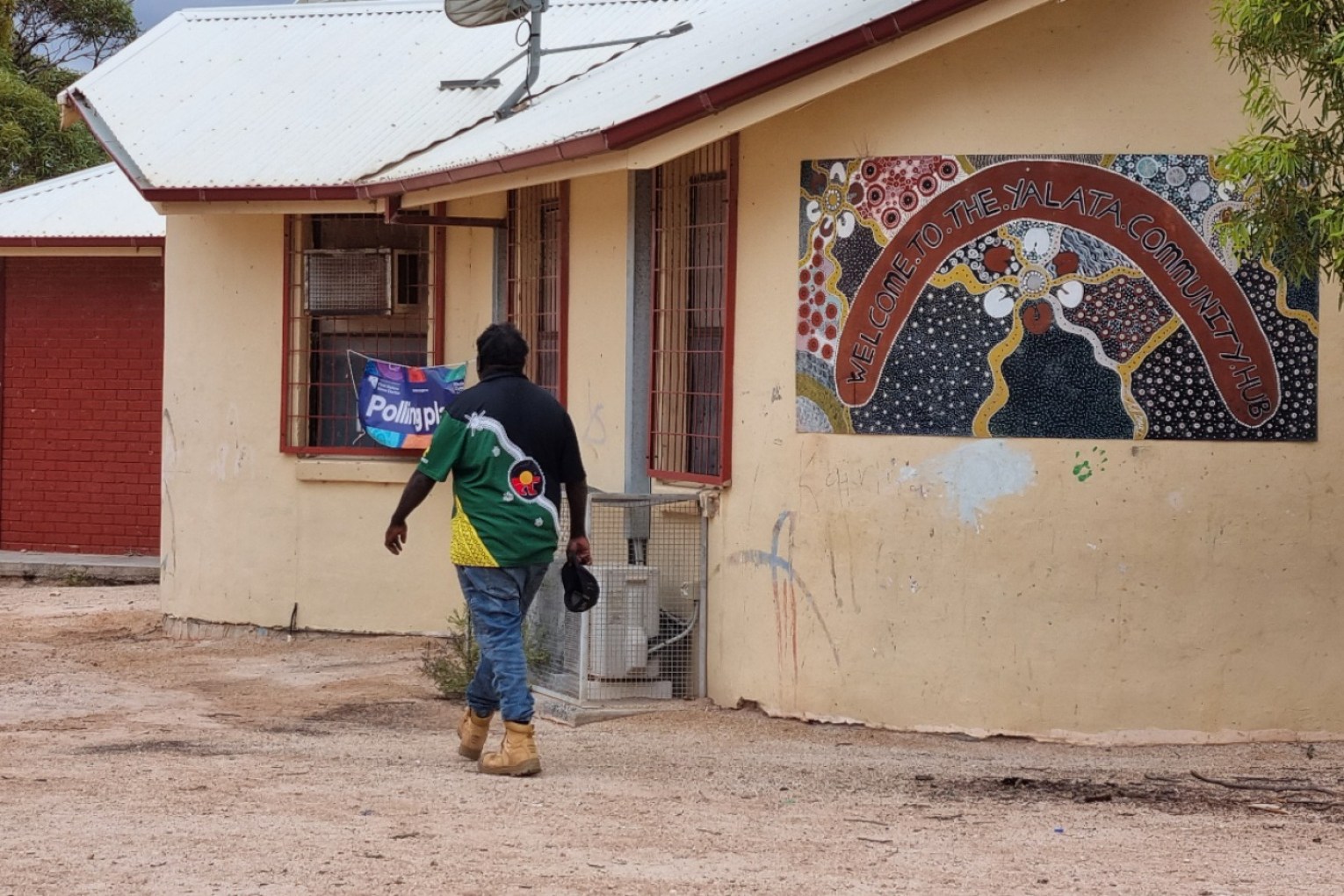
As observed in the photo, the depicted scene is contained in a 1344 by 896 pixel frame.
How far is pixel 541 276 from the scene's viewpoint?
1095cm

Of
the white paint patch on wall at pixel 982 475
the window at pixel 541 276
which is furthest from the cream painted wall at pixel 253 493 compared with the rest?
the white paint patch on wall at pixel 982 475

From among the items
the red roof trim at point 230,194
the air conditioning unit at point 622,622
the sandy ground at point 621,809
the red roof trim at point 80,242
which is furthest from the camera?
the red roof trim at point 80,242

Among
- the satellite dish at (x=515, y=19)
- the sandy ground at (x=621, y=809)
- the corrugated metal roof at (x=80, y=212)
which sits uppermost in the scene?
the satellite dish at (x=515, y=19)

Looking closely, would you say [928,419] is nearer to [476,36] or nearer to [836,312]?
[836,312]

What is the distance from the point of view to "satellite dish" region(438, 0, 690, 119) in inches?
447

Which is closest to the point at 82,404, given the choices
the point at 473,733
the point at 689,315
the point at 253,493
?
the point at 253,493

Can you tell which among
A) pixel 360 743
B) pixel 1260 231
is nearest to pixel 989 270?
pixel 1260 231

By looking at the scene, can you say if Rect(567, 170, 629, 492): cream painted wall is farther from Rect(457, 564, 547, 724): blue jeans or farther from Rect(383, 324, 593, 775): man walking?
Rect(457, 564, 547, 724): blue jeans

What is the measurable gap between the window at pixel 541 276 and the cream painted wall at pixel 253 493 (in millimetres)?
1240

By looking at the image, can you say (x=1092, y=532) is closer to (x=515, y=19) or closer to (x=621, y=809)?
(x=621, y=809)

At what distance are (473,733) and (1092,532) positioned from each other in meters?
2.74

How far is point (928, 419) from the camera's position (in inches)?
330

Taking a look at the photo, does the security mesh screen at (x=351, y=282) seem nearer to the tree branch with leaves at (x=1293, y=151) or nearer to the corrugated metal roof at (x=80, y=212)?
the corrugated metal roof at (x=80, y=212)

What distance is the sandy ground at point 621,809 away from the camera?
18.7 feet
